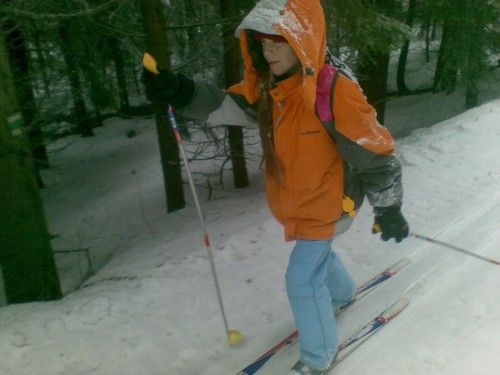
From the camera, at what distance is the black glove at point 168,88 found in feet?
Answer: 9.89

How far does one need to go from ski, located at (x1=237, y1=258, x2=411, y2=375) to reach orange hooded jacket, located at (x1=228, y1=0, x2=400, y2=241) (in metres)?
0.93

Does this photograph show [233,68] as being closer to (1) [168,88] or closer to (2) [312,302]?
(1) [168,88]

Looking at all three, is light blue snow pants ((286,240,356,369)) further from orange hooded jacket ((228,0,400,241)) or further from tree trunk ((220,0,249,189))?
tree trunk ((220,0,249,189))

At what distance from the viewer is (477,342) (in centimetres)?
296

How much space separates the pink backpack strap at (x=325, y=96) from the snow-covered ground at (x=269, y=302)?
5.37 ft

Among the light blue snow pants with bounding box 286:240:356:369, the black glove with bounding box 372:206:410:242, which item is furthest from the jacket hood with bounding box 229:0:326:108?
the light blue snow pants with bounding box 286:240:356:369

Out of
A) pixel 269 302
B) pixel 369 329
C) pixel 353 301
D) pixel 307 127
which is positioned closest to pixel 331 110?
pixel 307 127

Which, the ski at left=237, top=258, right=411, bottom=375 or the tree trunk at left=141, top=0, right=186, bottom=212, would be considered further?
the tree trunk at left=141, top=0, right=186, bottom=212

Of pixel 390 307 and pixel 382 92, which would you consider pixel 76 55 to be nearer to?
pixel 382 92

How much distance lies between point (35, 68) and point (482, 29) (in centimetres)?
1143

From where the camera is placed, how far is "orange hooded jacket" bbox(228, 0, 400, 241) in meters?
2.57

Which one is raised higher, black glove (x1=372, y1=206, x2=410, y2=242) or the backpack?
the backpack

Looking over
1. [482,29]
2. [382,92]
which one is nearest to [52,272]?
[382,92]

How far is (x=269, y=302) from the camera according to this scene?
405 centimetres
